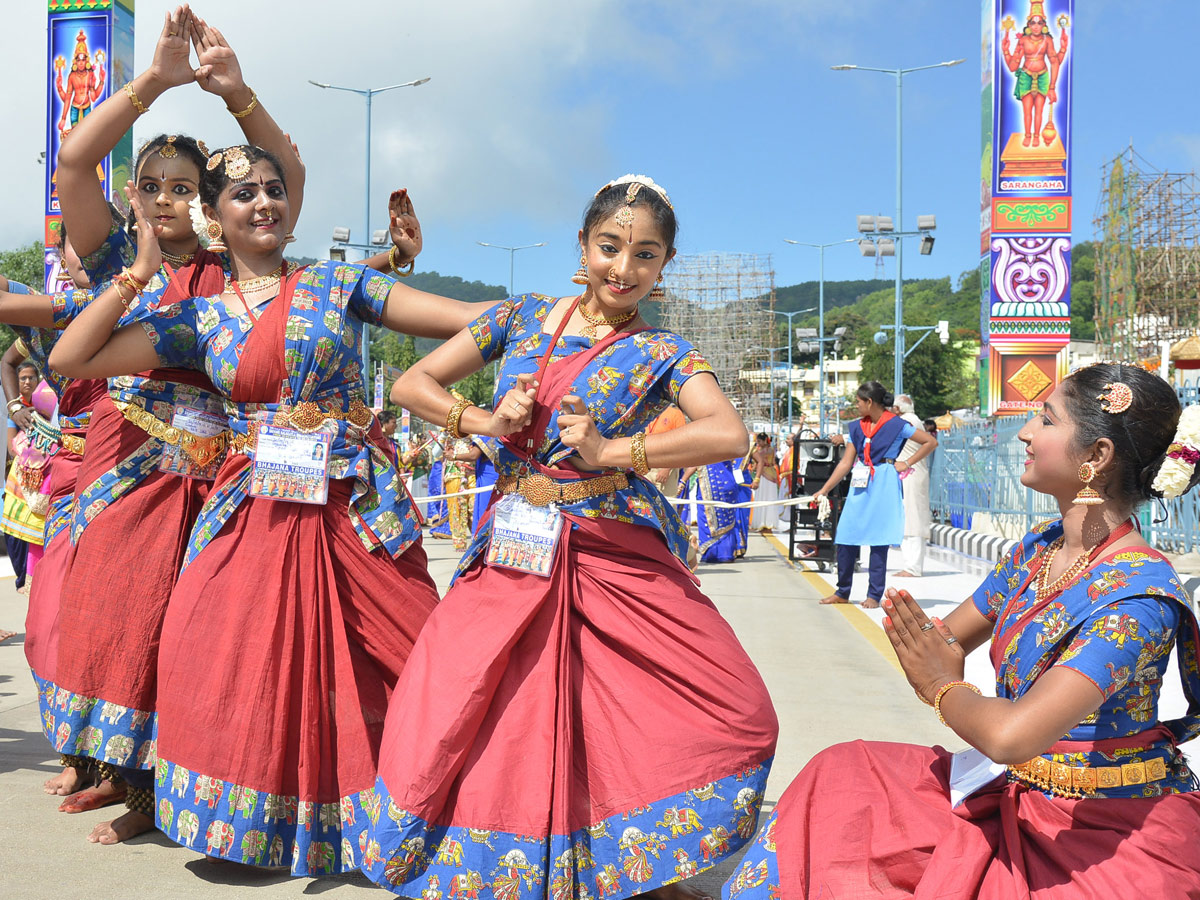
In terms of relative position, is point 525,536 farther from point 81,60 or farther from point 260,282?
point 81,60

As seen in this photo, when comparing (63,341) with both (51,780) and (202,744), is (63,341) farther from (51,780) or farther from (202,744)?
(51,780)

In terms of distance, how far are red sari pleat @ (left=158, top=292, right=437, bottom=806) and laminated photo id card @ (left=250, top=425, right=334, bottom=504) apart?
6 centimetres

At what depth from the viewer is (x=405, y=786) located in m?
2.84

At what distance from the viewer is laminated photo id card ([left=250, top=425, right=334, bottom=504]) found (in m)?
3.51

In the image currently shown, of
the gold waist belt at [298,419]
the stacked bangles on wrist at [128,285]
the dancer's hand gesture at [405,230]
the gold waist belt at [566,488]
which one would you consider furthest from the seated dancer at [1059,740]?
the stacked bangles on wrist at [128,285]

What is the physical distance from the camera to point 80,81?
12.3 meters

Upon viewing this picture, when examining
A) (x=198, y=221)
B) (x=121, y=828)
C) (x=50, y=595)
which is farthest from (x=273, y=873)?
→ (x=198, y=221)

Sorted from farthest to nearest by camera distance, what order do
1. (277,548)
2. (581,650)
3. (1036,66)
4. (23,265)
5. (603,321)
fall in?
1. (23,265)
2. (1036,66)
3. (277,548)
4. (603,321)
5. (581,650)

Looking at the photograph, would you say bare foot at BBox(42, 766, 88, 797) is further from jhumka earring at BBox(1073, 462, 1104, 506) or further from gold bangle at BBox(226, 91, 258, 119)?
jhumka earring at BBox(1073, 462, 1104, 506)

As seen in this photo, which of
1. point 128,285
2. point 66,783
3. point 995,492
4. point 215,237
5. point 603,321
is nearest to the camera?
point 603,321

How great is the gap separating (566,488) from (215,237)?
61.7 inches

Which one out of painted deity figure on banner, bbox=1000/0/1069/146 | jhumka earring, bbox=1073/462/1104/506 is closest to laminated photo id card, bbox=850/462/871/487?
jhumka earring, bbox=1073/462/1104/506

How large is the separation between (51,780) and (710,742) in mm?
2849

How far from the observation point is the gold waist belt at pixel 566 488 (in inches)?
124
